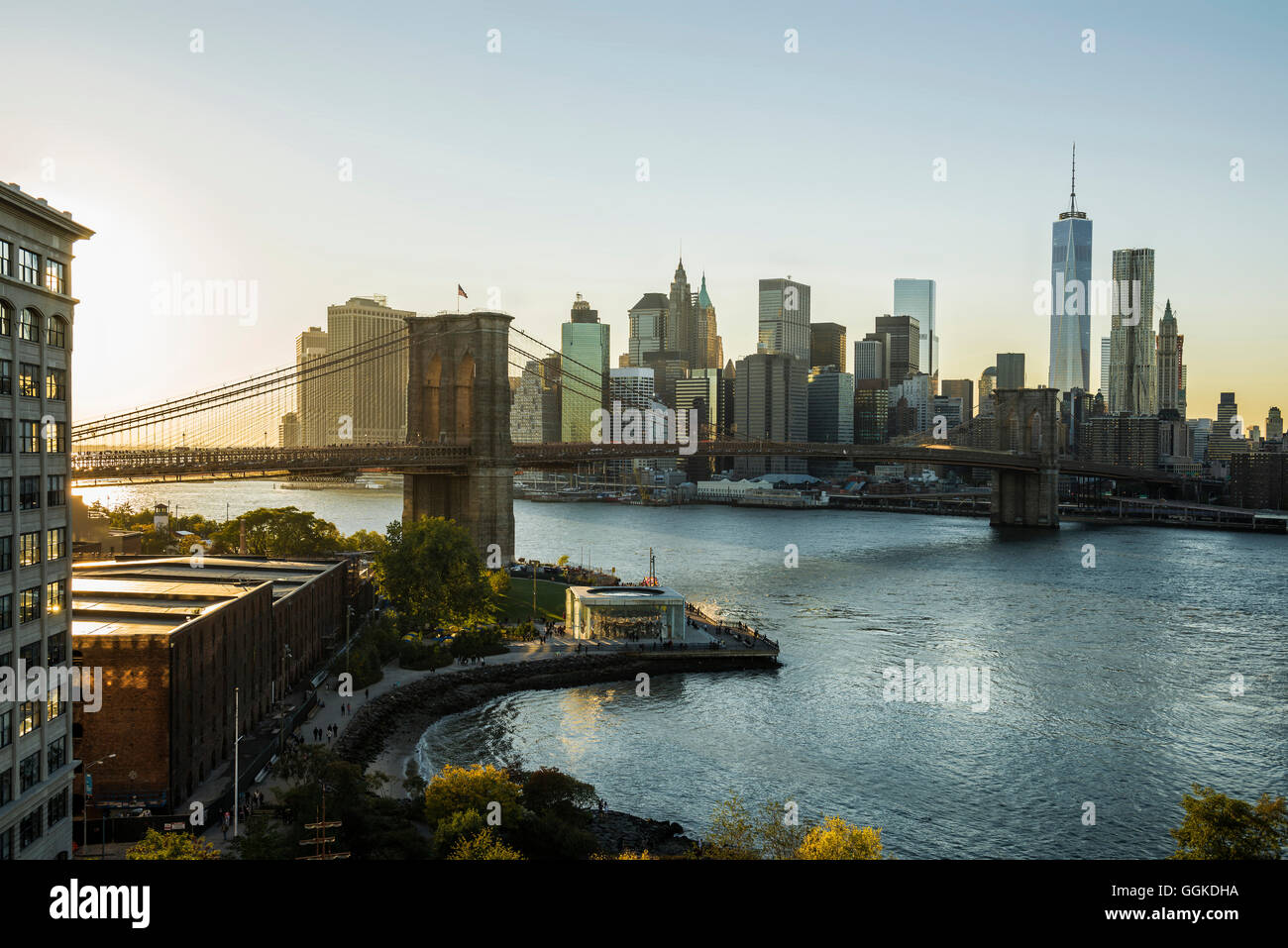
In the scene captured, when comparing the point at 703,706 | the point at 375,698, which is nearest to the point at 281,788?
the point at 375,698

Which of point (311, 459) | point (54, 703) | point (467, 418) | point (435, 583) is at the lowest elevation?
point (435, 583)

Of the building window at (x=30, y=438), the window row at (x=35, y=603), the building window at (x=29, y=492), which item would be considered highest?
the building window at (x=30, y=438)

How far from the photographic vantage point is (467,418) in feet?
215

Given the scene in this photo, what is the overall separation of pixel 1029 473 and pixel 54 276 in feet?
407

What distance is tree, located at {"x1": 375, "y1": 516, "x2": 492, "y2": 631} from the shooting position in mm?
46250

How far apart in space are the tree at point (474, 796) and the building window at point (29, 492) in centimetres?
1062

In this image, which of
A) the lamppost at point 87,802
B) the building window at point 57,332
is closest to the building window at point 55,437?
the building window at point 57,332

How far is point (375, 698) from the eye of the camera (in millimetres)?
35688

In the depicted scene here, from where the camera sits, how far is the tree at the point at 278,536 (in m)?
64.4

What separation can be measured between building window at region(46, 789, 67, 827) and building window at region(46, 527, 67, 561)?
4.60 m

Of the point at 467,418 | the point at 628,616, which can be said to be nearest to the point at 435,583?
the point at 628,616

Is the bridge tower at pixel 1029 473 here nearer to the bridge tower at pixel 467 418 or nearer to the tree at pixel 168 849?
the bridge tower at pixel 467 418

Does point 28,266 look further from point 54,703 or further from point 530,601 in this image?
point 530,601
